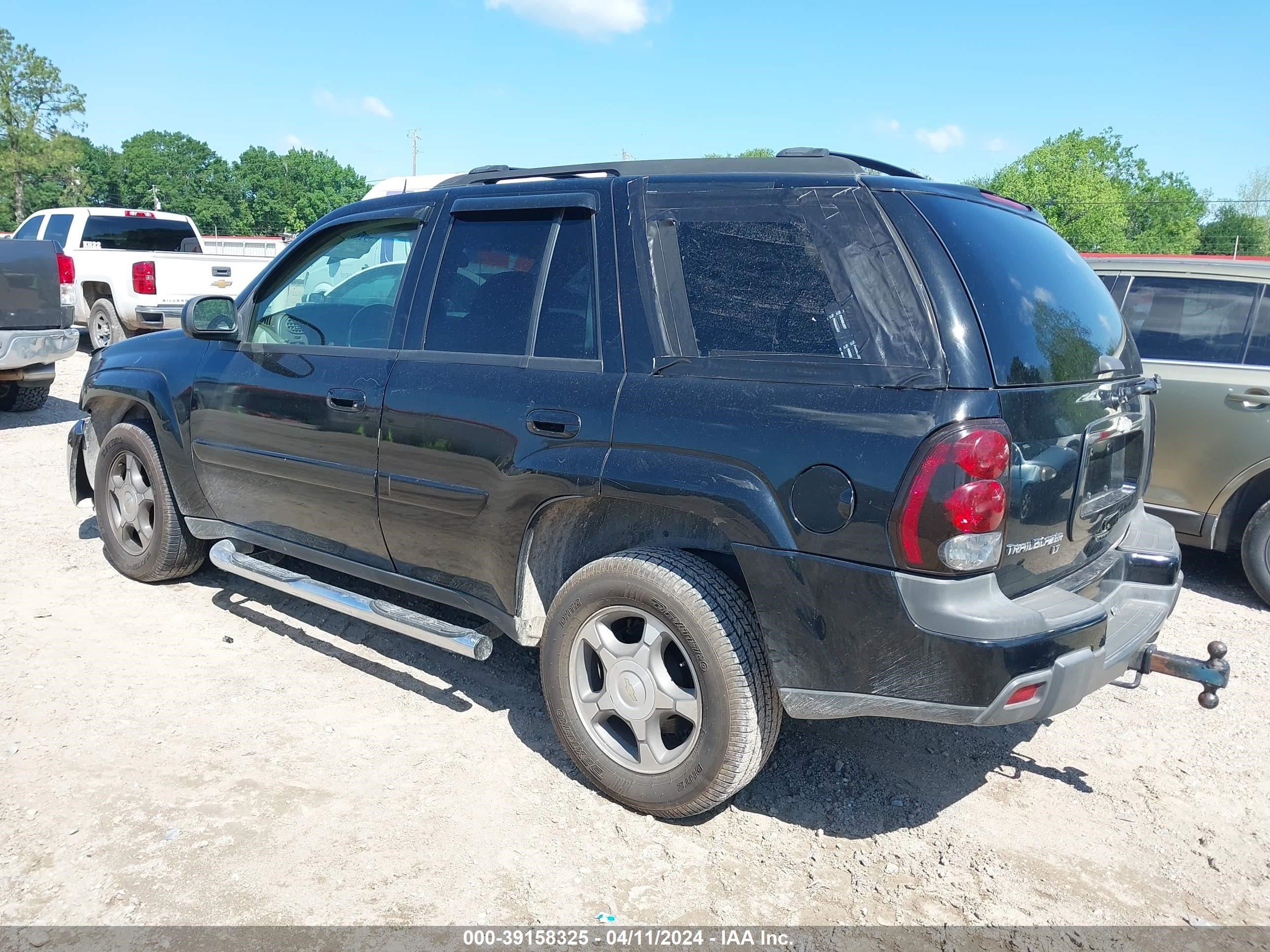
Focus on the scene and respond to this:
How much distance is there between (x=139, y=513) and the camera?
5.14 meters

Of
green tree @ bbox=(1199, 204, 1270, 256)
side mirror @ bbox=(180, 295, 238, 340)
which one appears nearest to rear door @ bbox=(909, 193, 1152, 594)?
side mirror @ bbox=(180, 295, 238, 340)

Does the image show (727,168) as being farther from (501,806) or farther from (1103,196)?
(1103,196)

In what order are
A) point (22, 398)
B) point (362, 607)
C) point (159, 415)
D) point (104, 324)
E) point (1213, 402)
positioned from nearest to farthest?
point (362, 607) < point (159, 415) < point (1213, 402) < point (22, 398) < point (104, 324)

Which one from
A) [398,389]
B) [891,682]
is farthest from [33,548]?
[891,682]

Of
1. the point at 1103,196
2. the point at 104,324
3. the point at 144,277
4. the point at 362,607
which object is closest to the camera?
the point at 362,607

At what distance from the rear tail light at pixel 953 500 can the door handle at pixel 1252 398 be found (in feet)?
11.8

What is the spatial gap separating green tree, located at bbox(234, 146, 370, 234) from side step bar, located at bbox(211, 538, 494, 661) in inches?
3785

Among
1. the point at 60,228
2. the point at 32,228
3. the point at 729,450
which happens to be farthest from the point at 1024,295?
the point at 32,228

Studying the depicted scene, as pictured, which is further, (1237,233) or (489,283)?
(1237,233)

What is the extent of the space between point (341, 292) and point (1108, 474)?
3.16 metres

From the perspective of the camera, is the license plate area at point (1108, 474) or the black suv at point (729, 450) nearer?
the black suv at point (729, 450)

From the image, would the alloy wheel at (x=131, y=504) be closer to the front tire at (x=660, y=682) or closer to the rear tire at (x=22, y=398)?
the front tire at (x=660, y=682)

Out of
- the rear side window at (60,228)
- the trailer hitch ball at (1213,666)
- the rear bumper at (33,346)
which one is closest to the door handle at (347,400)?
the trailer hitch ball at (1213,666)

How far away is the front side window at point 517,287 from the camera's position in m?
3.34
